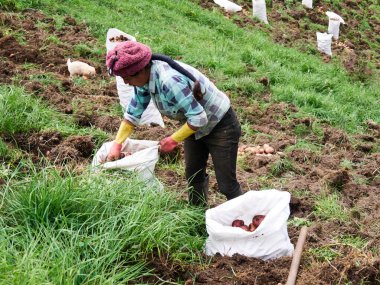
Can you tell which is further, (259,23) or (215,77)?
(259,23)

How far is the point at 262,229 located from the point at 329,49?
345 inches

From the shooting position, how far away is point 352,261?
3.97 m

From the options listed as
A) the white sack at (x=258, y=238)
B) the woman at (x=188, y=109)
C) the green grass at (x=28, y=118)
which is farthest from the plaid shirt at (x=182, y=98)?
the green grass at (x=28, y=118)

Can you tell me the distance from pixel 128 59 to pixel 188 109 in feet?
1.77

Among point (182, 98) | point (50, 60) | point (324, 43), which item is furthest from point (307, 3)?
point (182, 98)

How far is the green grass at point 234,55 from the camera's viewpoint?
8352 mm

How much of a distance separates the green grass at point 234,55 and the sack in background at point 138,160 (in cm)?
361

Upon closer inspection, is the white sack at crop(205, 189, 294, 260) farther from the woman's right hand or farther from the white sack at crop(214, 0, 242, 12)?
the white sack at crop(214, 0, 242, 12)

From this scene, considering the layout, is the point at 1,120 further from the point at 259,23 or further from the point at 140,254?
the point at 259,23

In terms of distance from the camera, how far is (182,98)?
3.88 meters

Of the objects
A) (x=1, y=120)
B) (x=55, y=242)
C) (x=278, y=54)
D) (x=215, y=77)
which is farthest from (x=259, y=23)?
(x=55, y=242)

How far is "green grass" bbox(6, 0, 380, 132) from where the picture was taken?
8352mm

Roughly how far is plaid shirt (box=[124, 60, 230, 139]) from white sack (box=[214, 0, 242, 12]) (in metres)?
8.91

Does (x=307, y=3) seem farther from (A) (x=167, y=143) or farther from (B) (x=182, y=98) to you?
(B) (x=182, y=98)
